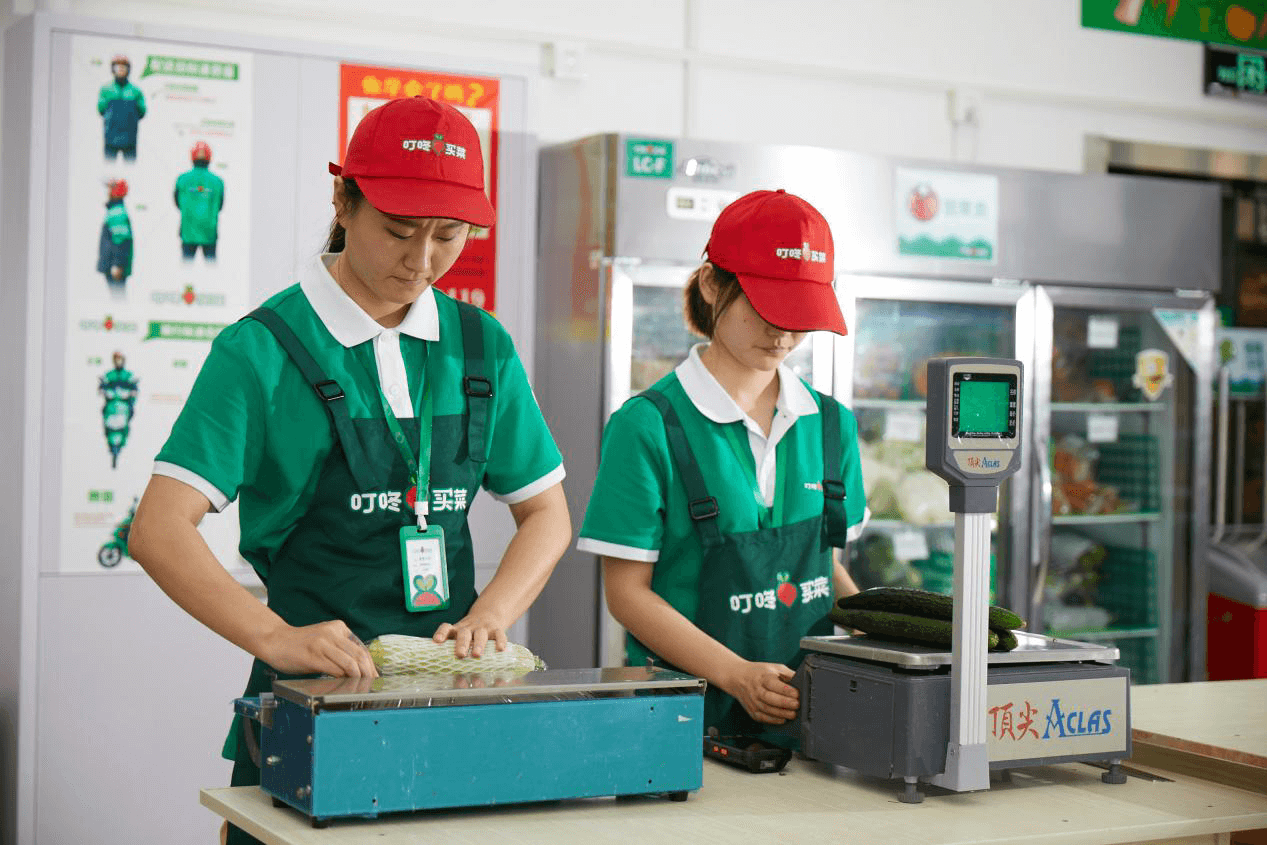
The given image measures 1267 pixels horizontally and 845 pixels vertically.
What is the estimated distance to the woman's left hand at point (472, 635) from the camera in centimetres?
202

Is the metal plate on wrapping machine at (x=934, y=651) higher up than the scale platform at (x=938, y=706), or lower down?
higher up

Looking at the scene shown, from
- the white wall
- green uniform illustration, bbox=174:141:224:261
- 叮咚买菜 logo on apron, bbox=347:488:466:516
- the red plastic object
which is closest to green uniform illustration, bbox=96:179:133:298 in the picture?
green uniform illustration, bbox=174:141:224:261

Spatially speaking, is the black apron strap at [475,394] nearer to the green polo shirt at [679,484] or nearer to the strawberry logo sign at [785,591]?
the green polo shirt at [679,484]

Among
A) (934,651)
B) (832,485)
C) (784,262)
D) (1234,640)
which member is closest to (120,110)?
(784,262)

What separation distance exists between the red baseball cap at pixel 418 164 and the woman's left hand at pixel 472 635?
565 millimetres

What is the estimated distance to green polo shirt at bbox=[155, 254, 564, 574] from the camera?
6.81 feet

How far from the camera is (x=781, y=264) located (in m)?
2.47

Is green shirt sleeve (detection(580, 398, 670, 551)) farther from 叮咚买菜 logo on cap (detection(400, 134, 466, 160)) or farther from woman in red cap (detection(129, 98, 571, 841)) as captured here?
叮咚买菜 logo on cap (detection(400, 134, 466, 160))

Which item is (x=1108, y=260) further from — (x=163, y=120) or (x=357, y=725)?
(x=357, y=725)

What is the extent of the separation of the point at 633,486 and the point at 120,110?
6.40ft

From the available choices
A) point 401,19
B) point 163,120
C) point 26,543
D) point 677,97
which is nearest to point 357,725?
point 26,543

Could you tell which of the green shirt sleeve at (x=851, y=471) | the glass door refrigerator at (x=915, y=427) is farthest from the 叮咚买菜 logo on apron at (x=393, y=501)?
the glass door refrigerator at (x=915, y=427)

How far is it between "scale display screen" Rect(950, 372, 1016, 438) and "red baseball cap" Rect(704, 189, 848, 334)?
0.44 metres

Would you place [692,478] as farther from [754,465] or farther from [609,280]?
[609,280]
